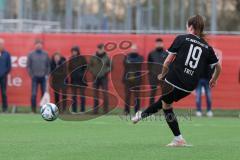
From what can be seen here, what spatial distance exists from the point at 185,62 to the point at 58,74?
1061 centimetres

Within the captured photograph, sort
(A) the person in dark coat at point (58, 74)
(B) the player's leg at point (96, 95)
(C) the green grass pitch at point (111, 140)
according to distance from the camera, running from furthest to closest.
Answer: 1. (A) the person in dark coat at point (58, 74)
2. (B) the player's leg at point (96, 95)
3. (C) the green grass pitch at point (111, 140)

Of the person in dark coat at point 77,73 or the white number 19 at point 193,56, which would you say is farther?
the person in dark coat at point 77,73

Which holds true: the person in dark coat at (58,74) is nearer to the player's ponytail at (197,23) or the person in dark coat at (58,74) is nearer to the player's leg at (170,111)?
the player's leg at (170,111)

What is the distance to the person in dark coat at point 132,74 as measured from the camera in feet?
66.1

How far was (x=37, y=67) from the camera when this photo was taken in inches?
806

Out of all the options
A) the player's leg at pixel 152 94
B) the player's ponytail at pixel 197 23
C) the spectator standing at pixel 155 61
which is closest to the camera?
the player's ponytail at pixel 197 23

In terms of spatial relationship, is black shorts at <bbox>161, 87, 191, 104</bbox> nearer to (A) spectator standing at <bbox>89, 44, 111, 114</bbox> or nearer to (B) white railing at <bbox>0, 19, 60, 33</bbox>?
(A) spectator standing at <bbox>89, 44, 111, 114</bbox>

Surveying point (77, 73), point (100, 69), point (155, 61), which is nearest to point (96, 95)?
point (100, 69)

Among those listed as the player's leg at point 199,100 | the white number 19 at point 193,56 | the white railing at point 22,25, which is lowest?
the player's leg at point 199,100

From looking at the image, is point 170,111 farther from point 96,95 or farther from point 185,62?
point 96,95

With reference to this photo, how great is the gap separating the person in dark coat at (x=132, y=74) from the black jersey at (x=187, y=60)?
949 cm

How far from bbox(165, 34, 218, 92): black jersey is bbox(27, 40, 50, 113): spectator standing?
33.7ft

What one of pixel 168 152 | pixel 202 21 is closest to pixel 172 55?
pixel 202 21

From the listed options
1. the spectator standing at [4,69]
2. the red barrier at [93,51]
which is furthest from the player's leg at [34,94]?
the red barrier at [93,51]
